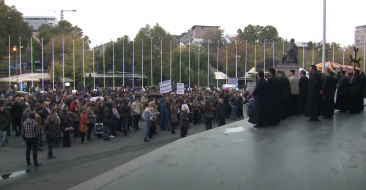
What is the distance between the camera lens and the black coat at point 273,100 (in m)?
9.50

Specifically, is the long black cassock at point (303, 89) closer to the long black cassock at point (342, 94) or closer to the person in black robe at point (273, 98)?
the person in black robe at point (273, 98)

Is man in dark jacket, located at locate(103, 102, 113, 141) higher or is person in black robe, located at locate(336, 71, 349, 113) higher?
person in black robe, located at locate(336, 71, 349, 113)

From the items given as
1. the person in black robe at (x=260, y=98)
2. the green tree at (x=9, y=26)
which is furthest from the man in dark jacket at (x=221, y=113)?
the green tree at (x=9, y=26)

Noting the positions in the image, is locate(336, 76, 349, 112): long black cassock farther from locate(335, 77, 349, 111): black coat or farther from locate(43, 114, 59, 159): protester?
locate(43, 114, 59, 159): protester

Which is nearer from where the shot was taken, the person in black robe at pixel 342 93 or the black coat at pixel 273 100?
the black coat at pixel 273 100

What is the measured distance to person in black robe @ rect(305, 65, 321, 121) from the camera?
10.2 meters

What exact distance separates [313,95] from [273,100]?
155 centimetres

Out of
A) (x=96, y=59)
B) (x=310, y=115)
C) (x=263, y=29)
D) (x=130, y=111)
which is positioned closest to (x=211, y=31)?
(x=263, y=29)

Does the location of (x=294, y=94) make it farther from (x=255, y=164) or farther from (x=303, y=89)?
(x=255, y=164)

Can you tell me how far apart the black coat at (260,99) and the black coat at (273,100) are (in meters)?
0.13

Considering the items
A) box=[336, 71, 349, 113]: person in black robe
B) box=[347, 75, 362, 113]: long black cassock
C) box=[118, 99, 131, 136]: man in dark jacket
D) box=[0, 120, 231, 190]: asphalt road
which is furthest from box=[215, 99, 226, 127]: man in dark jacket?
box=[347, 75, 362, 113]: long black cassock

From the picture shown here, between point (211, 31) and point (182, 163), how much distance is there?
8841 centimetres

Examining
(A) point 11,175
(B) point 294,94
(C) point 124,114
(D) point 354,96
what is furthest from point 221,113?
(A) point 11,175

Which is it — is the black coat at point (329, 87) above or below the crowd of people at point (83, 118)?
above
